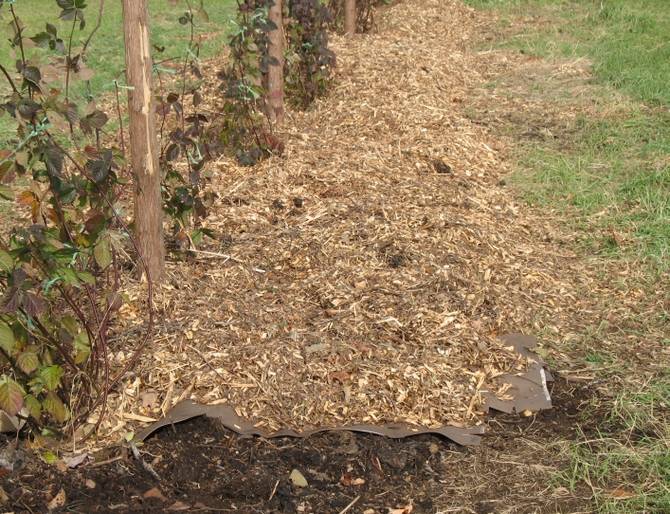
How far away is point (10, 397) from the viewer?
8.83ft

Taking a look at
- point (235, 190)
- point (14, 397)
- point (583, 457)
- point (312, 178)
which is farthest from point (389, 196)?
point (14, 397)

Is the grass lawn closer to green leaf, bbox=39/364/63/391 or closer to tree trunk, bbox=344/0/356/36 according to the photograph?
tree trunk, bbox=344/0/356/36

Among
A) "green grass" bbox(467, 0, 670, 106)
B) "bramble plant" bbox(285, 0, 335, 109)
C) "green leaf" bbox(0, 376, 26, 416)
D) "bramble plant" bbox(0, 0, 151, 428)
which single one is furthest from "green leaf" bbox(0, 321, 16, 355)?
"green grass" bbox(467, 0, 670, 106)

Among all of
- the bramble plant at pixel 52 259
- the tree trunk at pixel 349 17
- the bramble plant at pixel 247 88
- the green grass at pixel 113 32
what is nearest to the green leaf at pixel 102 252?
the bramble plant at pixel 52 259

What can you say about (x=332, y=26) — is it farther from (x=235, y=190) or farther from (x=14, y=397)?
(x=14, y=397)

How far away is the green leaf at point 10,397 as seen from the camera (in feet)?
8.81

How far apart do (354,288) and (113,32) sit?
7.22 metres

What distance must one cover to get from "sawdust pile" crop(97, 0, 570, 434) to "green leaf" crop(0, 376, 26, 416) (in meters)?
0.60

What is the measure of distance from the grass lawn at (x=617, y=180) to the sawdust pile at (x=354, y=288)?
1.35 feet

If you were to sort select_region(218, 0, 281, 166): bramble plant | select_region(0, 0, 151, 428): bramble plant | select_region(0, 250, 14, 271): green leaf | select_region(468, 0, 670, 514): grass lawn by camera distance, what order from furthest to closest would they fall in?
select_region(218, 0, 281, 166): bramble plant, select_region(468, 0, 670, 514): grass lawn, select_region(0, 0, 151, 428): bramble plant, select_region(0, 250, 14, 271): green leaf

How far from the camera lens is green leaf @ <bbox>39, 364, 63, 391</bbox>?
113 inches

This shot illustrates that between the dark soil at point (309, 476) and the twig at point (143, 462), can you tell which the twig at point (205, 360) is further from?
the twig at point (143, 462)

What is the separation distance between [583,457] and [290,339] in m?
1.34

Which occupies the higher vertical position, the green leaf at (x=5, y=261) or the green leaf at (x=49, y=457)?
the green leaf at (x=5, y=261)
